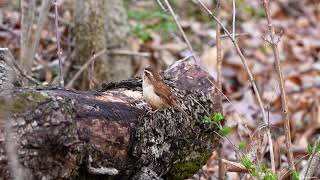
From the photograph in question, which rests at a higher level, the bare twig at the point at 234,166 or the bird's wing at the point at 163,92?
the bird's wing at the point at 163,92

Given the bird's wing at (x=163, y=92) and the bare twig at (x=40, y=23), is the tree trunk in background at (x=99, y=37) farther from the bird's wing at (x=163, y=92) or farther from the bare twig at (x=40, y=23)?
the bird's wing at (x=163, y=92)


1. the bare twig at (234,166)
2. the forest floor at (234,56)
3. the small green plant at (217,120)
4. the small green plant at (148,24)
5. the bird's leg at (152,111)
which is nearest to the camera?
the bird's leg at (152,111)

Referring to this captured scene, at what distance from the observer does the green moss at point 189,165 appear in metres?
3.45

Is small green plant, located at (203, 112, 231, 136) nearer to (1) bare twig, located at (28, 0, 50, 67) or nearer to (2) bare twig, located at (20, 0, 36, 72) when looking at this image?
(1) bare twig, located at (28, 0, 50, 67)

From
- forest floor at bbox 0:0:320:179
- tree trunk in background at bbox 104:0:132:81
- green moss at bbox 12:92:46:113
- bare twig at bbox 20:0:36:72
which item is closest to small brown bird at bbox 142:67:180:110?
green moss at bbox 12:92:46:113

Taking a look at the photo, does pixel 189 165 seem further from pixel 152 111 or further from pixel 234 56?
pixel 234 56

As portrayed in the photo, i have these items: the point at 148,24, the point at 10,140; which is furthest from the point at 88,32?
the point at 10,140

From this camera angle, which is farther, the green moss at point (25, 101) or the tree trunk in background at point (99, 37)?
the tree trunk in background at point (99, 37)

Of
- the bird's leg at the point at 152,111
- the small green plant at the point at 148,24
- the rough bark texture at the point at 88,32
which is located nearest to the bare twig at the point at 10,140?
the bird's leg at the point at 152,111

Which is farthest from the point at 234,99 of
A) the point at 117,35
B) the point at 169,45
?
the point at 117,35

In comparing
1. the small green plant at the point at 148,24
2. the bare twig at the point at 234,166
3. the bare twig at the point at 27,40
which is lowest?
the bare twig at the point at 234,166

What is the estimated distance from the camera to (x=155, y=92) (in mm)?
3264

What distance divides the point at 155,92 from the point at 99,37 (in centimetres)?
236

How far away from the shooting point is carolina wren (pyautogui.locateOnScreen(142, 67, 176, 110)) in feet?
10.6
